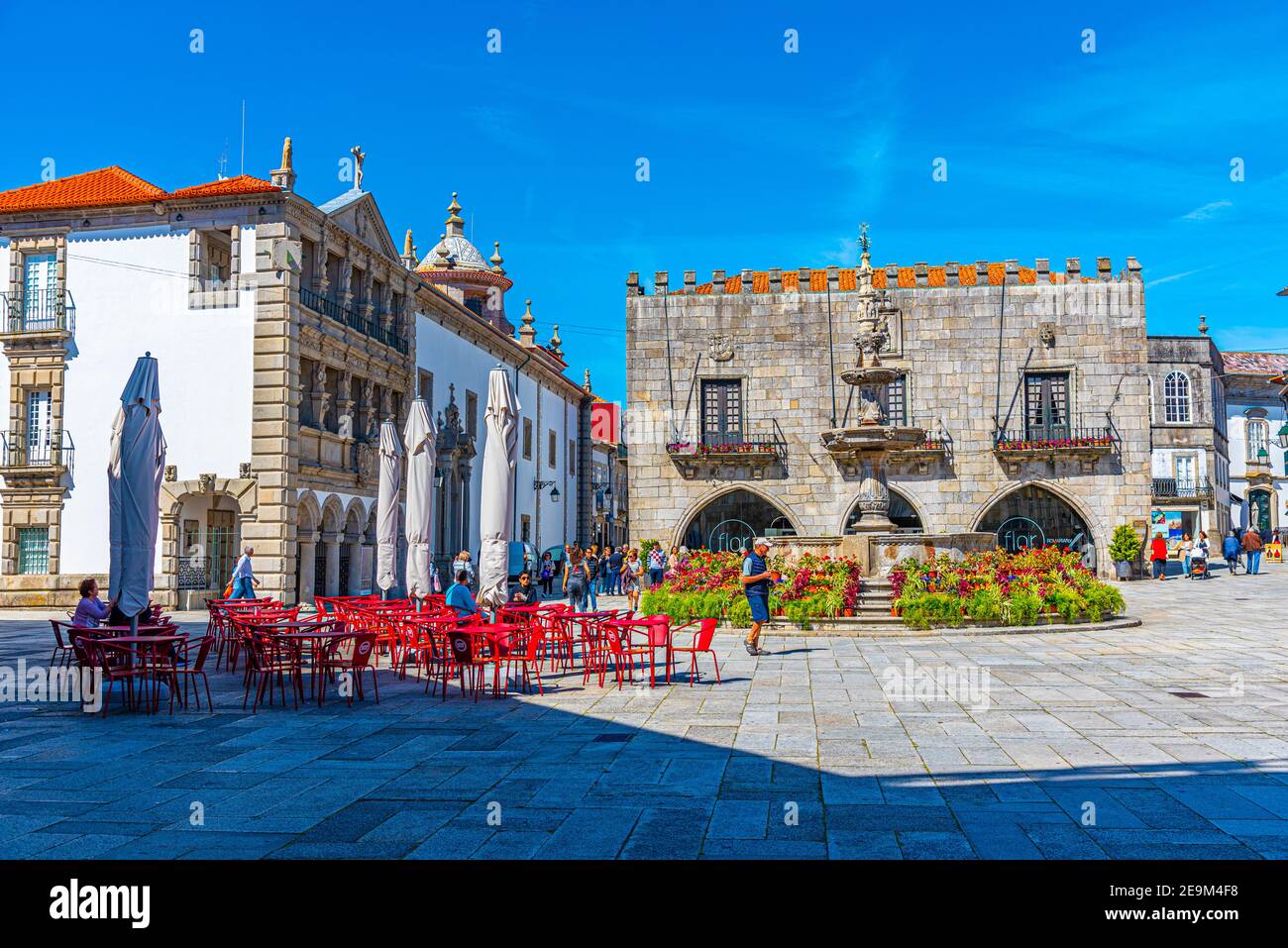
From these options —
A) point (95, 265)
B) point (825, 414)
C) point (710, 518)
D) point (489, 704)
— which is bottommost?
point (489, 704)

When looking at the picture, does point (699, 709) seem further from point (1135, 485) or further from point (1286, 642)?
point (1135, 485)

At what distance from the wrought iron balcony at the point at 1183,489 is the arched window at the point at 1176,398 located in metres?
2.78

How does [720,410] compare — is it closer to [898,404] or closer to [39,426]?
[898,404]

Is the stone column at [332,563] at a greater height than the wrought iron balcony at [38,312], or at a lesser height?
lesser

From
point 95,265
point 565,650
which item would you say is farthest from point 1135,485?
point 95,265

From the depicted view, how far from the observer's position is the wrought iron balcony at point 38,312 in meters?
24.5

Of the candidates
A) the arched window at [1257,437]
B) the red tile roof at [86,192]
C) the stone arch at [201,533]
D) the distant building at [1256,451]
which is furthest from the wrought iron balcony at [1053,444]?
the arched window at [1257,437]

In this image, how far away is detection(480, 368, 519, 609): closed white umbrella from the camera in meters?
14.4

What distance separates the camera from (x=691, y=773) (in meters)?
6.65

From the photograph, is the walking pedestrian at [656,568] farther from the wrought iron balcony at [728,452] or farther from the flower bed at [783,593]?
the flower bed at [783,593]

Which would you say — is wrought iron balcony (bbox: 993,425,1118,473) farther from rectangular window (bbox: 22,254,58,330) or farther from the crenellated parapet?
rectangular window (bbox: 22,254,58,330)
